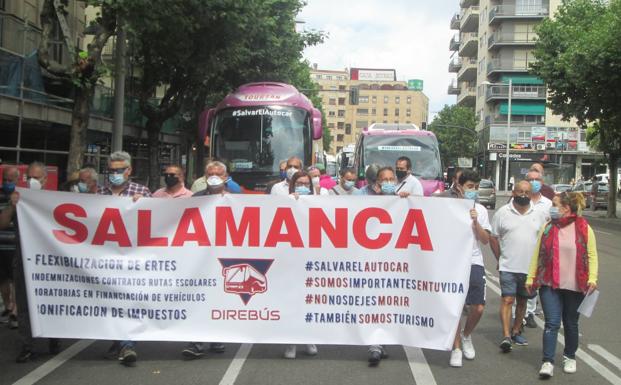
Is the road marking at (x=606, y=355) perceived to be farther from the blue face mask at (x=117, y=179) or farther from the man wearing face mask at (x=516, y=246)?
the blue face mask at (x=117, y=179)

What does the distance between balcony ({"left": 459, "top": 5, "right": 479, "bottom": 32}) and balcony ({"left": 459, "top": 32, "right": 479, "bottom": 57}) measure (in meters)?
0.70

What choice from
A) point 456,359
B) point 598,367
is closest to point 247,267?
point 456,359

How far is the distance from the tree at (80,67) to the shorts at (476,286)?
777cm

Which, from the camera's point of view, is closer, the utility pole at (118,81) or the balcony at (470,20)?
the utility pole at (118,81)

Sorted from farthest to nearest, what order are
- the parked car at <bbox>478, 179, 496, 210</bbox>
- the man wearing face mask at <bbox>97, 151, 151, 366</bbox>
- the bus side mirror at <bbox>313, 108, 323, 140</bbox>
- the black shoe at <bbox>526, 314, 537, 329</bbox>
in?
the parked car at <bbox>478, 179, 496, 210</bbox> < the bus side mirror at <bbox>313, 108, 323, 140</bbox> < the black shoe at <bbox>526, 314, 537, 329</bbox> < the man wearing face mask at <bbox>97, 151, 151, 366</bbox>

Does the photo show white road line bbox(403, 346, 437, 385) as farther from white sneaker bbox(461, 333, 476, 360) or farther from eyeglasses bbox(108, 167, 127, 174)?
eyeglasses bbox(108, 167, 127, 174)

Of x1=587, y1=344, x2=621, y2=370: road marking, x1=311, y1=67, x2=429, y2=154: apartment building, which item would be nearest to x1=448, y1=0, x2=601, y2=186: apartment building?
x1=587, y1=344, x2=621, y2=370: road marking

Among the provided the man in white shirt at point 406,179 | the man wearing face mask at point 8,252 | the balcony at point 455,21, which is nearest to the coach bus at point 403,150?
the man in white shirt at point 406,179

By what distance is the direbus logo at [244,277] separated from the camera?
6117 mm

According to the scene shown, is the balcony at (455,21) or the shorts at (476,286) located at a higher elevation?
the balcony at (455,21)

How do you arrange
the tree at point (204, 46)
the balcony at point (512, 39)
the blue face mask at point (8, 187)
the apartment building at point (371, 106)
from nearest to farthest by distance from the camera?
1. the blue face mask at point (8, 187)
2. the tree at point (204, 46)
3. the balcony at point (512, 39)
4. the apartment building at point (371, 106)

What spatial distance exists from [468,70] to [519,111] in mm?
14691

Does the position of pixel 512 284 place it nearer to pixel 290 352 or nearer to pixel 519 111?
pixel 290 352

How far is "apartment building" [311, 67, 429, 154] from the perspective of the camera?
150 m
